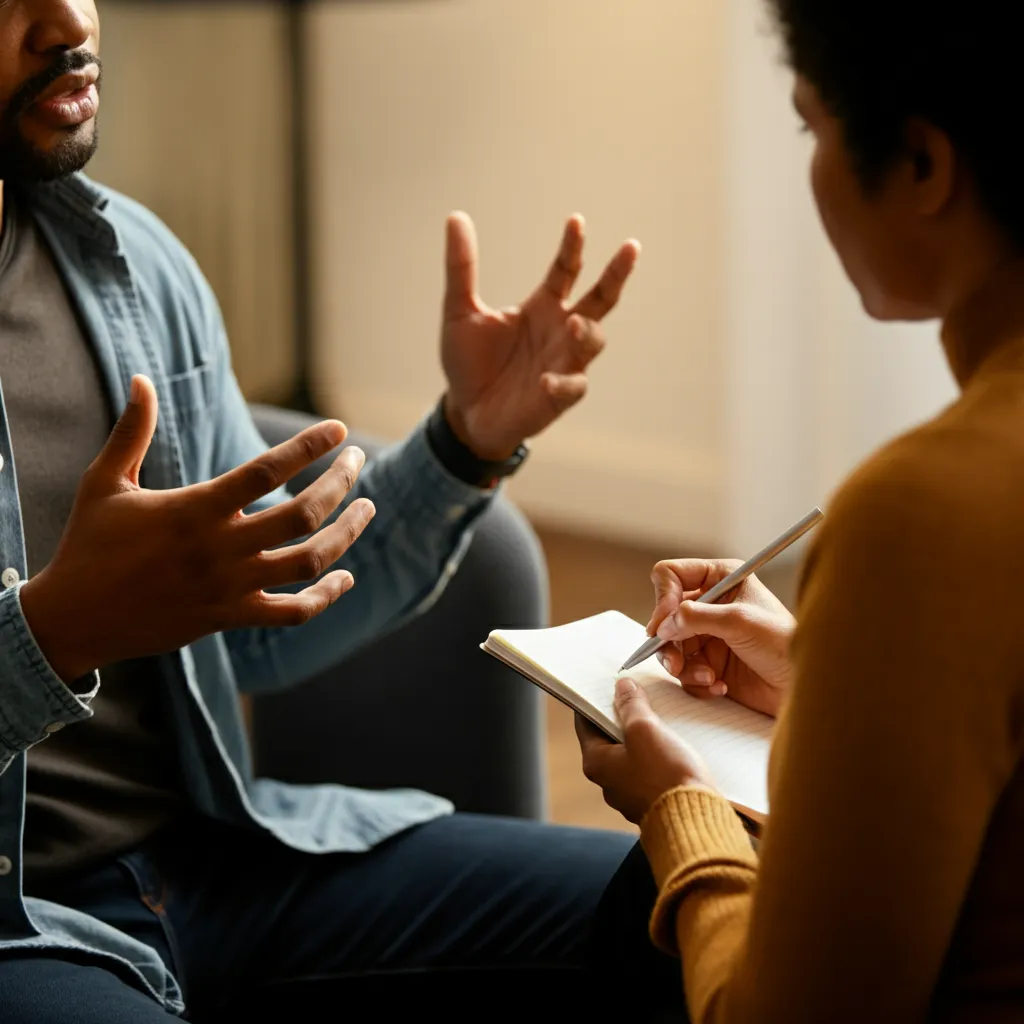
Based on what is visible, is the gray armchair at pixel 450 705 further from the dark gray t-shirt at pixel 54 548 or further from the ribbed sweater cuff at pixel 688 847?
the ribbed sweater cuff at pixel 688 847

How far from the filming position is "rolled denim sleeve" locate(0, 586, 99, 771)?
2.89 ft

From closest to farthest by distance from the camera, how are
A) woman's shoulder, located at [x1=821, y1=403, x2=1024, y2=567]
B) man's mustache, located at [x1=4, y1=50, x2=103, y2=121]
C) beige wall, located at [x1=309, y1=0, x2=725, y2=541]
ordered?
1. woman's shoulder, located at [x1=821, y1=403, x2=1024, y2=567]
2. man's mustache, located at [x1=4, y1=50, x2=103, y2=121]
3. beige wall, located at [x1=309, y1=0, x2=725, y2=541]

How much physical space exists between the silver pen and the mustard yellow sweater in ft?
0.75

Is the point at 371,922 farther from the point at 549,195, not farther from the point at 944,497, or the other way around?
the point at 549,195

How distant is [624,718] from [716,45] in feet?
7.86

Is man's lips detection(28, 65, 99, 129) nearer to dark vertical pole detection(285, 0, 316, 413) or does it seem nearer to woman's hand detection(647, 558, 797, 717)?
woman's hand detection(647, 558, 797, 717)

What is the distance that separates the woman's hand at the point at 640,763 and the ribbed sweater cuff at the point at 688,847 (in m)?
0.01

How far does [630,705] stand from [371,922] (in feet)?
1.25

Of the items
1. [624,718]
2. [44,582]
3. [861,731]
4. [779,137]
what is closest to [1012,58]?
[861,731]

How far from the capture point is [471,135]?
347 cm

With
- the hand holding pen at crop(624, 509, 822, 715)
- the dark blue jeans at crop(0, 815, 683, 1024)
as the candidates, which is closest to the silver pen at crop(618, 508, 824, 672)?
the hand holding pen at crop(624, 509, 822, 715)

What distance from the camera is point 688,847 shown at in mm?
758

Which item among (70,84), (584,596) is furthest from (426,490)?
(584,596)

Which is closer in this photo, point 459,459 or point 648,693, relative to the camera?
point 648,693
